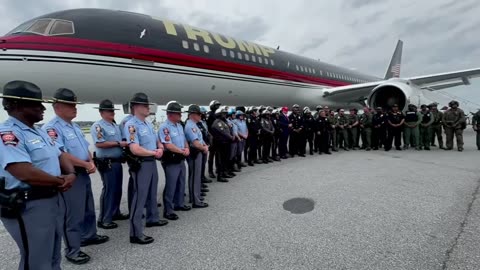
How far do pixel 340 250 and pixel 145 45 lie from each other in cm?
633

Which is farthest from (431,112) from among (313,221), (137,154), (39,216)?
(39,216)

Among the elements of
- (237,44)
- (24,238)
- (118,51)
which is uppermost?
(237,44)

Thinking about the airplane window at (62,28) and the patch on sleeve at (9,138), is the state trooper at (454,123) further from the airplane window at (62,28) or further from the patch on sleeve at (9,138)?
the airplane window at (62,28)

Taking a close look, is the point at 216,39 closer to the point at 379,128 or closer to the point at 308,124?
the point at 308,124

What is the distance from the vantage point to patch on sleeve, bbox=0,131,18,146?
1651 mm

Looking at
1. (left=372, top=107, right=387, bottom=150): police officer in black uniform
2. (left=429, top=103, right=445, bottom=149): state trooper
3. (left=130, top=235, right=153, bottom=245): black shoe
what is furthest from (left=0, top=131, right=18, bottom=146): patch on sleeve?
(left=429, top=103, right=445, bottom=149): state trooper

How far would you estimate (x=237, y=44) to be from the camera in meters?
9.71

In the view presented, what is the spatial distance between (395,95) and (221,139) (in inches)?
350

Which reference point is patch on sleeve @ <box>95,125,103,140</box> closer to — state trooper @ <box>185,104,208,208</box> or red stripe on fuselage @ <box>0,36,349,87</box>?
state trooper @ <box>185,104,208,208</box>

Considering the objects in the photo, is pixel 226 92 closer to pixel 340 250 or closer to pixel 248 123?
pixel 248 123

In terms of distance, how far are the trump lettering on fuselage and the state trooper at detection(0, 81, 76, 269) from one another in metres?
6.26

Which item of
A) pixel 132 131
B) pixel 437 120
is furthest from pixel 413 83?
pixel 132 131

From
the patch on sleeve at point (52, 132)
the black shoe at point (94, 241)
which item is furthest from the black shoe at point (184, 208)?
the patch on sleeve at point (52, 132)

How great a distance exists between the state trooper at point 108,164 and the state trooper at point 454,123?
936cm
